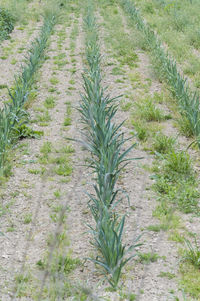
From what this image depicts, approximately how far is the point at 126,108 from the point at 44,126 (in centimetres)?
143

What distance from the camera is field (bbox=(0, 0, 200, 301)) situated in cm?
287

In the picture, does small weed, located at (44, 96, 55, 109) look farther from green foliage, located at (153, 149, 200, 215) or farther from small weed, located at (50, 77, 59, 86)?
green foliage, located at (153, 149, 200, 215)

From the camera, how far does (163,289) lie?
2898 mm

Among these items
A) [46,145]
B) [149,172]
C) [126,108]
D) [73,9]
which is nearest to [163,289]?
[149,172]

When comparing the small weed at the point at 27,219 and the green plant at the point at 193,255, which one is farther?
the small weed at the point at 27,219

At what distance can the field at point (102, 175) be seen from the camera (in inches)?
113

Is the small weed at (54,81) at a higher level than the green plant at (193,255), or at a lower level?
higher

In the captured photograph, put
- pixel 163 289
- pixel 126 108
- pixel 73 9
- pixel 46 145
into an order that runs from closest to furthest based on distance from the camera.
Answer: pixel 163 289 < pixel 46 145 < pixel 126 108 < pixel 73 9

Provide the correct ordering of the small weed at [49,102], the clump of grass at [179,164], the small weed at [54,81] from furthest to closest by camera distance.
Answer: the small weed at [54,81], the small weed at [49,102], the clump of grass at [179,164]

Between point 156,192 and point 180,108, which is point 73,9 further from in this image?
point 156,192

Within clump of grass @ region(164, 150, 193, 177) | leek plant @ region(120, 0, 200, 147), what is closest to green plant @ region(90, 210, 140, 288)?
clump of grass @ region(164, 150, 193, 177)

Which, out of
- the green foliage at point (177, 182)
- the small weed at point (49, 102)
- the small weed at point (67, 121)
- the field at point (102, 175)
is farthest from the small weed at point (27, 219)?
the small weed at point (49, 102)

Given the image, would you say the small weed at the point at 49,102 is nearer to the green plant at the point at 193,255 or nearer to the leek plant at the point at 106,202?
the leek plant at the point at 106,202

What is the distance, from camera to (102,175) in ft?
11.6
